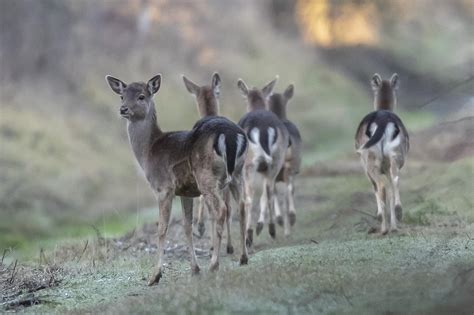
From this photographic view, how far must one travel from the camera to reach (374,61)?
39.2m

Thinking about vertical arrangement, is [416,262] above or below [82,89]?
below

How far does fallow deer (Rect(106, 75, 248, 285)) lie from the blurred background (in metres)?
2.86

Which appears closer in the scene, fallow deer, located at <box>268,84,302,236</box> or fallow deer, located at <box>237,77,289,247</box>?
fallow deer, located at <box>237,77,289,247</box>

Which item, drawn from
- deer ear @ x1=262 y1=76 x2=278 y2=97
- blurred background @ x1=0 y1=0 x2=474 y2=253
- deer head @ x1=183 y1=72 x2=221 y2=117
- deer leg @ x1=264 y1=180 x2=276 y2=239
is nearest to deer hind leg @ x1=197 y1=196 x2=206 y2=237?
deer leg @ x1=264 y1=180 x2=276 y2=239

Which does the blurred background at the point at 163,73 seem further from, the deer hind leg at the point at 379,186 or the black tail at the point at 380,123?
the deer hind leg at the point at 379,186

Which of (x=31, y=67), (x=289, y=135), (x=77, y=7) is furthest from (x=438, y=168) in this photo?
(x=77, y=7)

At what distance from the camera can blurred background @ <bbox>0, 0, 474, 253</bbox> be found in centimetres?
2202

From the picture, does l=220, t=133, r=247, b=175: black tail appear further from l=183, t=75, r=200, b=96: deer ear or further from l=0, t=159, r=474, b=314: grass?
l=183, t=75, r=200, b=96: deer ear

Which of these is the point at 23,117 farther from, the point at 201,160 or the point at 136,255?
the point at 201,160

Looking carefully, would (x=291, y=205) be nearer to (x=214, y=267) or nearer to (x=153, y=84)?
(x=153, y=84)

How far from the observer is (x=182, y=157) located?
10.3 m

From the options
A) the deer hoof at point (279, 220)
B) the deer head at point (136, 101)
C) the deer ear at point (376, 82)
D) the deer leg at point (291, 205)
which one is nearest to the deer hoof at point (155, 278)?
the deer head at point (136, 101)

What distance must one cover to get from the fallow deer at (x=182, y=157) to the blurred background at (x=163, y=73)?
2860mm

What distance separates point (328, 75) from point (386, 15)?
811 centimetres
